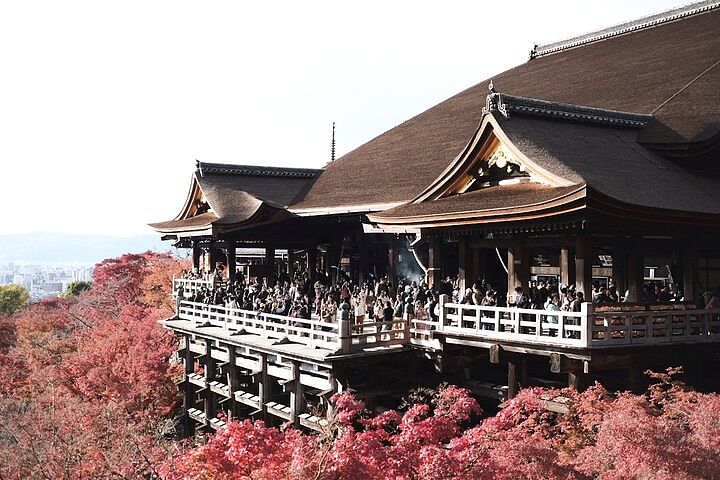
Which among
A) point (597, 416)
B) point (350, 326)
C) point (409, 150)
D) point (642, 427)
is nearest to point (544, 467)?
point (642, 427)

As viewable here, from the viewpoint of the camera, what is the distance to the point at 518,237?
15.7 metres

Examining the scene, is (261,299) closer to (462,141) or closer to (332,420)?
(462,141)

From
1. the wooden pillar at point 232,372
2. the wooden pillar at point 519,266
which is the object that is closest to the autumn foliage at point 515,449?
→ the wooden pillar at point 519,266

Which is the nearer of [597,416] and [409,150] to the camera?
[597,416]

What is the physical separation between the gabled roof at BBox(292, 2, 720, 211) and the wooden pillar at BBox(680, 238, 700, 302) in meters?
3.20

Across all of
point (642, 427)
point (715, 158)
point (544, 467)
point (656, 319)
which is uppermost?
point (715, 158)

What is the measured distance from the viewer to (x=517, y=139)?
15.7 m

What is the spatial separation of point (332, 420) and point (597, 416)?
421cm

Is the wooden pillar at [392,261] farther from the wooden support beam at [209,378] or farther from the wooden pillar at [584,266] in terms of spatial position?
the wooden pillar at [584,266]

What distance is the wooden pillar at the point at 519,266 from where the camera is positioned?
15609 millimetres

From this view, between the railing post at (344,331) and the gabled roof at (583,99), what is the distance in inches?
208

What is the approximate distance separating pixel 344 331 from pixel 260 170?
16119 mm

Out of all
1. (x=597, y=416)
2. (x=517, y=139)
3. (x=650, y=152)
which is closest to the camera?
(x=597, y=416)

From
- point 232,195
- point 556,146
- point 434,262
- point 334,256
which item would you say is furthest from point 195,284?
point 556,146
